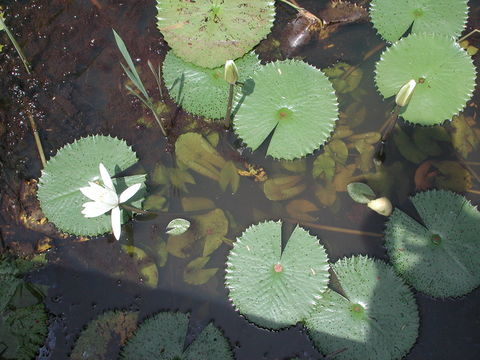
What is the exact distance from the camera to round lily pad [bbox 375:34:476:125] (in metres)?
3.48

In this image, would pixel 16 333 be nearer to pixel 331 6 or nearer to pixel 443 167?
pixel 443 167

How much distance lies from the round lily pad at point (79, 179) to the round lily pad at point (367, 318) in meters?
1.55

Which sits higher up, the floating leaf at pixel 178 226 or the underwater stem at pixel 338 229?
the underwater stem at pixel 338 229

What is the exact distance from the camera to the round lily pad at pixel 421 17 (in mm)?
3744

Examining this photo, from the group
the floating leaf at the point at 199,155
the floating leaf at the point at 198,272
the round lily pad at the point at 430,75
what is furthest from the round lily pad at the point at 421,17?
the floating leaf at the point at 198,272

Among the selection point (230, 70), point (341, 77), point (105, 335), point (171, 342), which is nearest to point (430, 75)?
point (341, 77)

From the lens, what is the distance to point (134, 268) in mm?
3359

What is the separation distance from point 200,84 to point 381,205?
1.66 m

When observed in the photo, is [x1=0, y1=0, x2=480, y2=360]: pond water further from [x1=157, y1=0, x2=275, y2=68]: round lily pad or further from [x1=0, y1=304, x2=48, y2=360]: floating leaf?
[x1=157, y1=0, x2=275, y2=68]: round lily pad

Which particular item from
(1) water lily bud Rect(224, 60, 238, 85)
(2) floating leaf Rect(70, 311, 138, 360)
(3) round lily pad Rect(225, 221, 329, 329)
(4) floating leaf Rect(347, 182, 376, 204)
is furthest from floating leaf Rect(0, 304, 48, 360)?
(4) floating leaf Rect(347, 182, 376, 204)

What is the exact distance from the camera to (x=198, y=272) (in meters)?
3.33

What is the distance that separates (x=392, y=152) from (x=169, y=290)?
2.00 m

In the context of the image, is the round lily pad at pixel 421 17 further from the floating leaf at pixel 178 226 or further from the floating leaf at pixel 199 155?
the floating leaf at pixel 178 226

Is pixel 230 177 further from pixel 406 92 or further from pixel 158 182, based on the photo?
pixel 406 92
